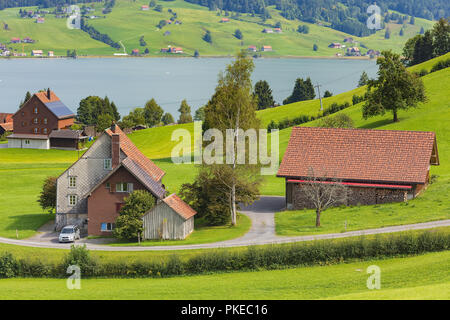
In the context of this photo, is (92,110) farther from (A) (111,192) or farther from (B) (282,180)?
(A) (111,192)

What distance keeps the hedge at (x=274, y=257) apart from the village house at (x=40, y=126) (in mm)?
80350

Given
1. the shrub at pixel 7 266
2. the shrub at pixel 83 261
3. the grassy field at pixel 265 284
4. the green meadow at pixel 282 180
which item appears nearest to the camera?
the grassy field at pixel 265 284

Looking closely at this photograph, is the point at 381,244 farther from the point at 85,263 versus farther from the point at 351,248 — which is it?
the point at 85,263

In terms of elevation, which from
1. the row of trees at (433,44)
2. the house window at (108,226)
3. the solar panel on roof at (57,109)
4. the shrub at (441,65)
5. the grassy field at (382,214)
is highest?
the row of trees at (433,44)

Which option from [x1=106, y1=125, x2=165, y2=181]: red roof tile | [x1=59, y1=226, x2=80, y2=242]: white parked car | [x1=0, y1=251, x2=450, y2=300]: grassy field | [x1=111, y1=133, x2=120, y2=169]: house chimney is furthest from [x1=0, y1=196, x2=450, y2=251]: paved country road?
[x1=106, y1=125, x2=165, y2=181]: red roof tile

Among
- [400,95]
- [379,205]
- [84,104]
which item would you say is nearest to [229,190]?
[379,205]

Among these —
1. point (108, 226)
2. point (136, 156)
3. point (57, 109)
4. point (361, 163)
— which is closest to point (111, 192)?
point (108, 226)

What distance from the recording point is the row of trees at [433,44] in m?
137

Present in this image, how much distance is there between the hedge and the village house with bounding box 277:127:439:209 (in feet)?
48.9

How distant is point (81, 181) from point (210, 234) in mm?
12879

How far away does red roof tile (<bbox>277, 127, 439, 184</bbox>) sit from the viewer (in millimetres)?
57438

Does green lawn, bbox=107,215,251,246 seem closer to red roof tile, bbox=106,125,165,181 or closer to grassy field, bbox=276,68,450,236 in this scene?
grassy field, bbox=276,68,450,236

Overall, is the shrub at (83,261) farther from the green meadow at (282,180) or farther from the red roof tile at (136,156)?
the red roof tile at (136,156)

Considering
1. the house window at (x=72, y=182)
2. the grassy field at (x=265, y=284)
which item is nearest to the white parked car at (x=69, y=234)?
the house window at (x=72, y=182)
